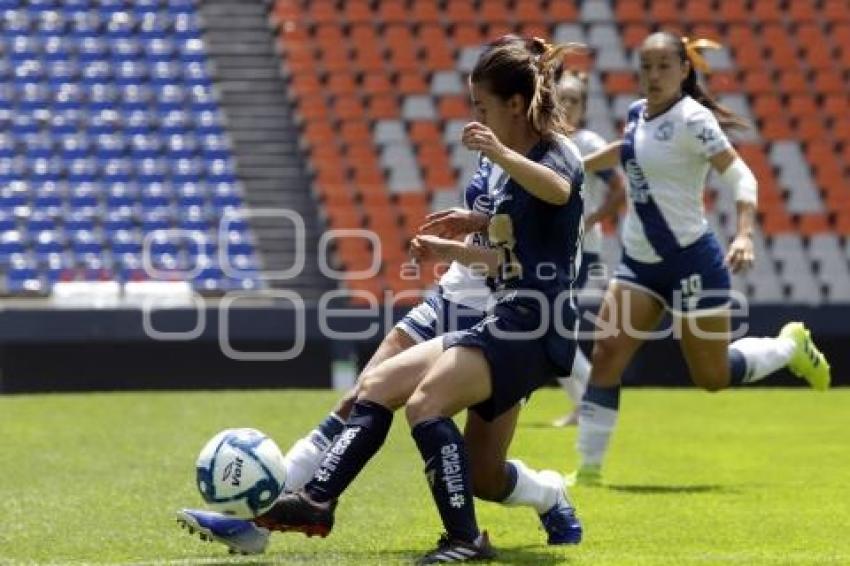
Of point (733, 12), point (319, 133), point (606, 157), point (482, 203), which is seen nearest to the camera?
point (482, 203)

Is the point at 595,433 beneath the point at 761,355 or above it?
beneath

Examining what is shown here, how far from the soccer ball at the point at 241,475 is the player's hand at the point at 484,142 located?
139cm

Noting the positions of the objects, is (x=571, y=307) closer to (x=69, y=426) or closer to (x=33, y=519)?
(x=33, y=519)

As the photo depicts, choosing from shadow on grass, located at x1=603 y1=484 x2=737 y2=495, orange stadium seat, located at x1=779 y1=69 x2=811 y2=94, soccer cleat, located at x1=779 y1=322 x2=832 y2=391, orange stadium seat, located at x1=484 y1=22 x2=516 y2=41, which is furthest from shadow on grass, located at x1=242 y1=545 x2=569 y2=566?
orange stadium seat, located at x1=779 y1=69 x2=811 y2=94

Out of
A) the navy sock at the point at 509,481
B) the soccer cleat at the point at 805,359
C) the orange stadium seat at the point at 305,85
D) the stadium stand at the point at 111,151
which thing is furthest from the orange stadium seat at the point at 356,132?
the navy sock at the point at 509,481

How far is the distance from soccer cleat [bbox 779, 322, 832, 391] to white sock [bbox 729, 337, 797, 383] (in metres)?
0.26

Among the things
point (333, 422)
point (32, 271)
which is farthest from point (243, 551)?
point (32, 271)

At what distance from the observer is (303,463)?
7.29 metres

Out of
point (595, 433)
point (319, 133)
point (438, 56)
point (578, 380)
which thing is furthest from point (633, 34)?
point (595, 433)

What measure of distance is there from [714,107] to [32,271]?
10.7 metres

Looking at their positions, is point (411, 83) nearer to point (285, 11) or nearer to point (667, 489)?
point (285, 11)

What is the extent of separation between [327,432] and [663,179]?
3613 millimetres

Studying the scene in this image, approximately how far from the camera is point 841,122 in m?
23.3

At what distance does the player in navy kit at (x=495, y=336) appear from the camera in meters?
6.44
